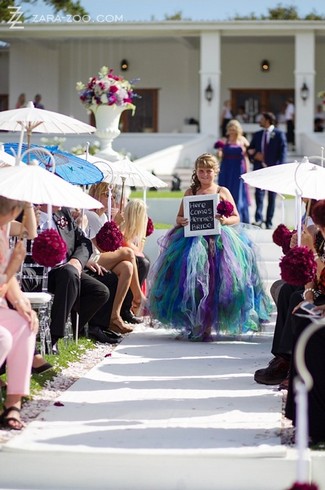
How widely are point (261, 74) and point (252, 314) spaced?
26.3 metres

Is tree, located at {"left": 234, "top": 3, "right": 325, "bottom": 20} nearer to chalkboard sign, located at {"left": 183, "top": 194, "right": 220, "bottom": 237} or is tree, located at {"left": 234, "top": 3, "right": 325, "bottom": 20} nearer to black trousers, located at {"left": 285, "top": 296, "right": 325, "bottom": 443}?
chalkboard sign, located at {"left": 183, "top": 194, "right": 220, "bottom": 237}

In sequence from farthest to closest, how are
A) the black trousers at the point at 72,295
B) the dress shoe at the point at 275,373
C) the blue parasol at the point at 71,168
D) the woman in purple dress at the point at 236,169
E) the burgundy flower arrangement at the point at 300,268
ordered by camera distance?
the woman in purple dress at the point at 236,169 < the blue parasol at the point at 71,168 < the black trousers at the point at 72,295 < the dress shoe at the point at 275,373 < the burgundy flower arrangement at the point at 300,268

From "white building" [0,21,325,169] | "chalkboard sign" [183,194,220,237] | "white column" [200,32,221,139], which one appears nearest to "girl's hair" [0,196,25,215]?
"chalkboard sign" [183,194,220,237]

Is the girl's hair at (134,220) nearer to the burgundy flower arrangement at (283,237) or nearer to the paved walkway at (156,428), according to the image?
the burgundy flower arrangement at (283,237)

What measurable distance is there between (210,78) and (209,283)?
2217cm

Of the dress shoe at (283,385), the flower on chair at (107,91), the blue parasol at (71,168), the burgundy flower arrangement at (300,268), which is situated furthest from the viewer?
the flower on chair at (107,91)

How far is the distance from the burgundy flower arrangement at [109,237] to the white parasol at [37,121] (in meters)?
0.96

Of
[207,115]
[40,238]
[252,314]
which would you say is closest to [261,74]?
[207,115]

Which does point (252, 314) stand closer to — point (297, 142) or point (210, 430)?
point (210, 430)

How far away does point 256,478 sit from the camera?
18.6 ft

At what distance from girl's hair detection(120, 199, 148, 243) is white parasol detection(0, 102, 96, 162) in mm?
888

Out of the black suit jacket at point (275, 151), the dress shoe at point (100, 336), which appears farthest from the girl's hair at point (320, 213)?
the black suit jacket at point (275, 151)

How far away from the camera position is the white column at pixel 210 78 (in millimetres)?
31125

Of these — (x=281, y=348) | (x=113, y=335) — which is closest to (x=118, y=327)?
(x=113, y=335)
